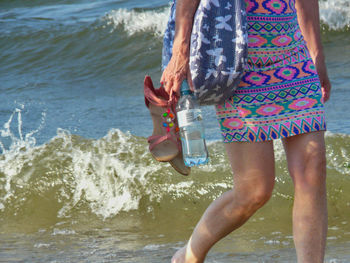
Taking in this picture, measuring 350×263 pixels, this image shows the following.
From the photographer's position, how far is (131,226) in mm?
4582

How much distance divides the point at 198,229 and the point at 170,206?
198 centimetres

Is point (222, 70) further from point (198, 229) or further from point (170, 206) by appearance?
point (170, 206)

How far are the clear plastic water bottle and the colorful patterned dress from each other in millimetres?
159

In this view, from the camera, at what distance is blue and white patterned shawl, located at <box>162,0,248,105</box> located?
2465 mm

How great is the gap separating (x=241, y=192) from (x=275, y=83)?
45 centimetres

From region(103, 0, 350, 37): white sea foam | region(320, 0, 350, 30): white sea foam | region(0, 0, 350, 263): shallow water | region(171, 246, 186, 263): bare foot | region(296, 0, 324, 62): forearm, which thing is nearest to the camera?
region(296, 0, 324, 62): forearm

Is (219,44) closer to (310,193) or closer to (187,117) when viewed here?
(187,117)

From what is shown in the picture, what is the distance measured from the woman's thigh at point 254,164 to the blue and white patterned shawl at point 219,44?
0.26m

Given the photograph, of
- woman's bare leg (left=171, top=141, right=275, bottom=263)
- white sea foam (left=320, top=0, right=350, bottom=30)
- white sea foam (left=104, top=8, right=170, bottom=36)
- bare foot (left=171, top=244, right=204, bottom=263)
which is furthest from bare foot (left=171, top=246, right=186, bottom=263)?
white sea foam (left=104, top=8, right=170, bottom=36)

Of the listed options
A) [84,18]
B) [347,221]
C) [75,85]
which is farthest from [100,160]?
[84,18]

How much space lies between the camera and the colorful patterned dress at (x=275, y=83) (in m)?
2.54

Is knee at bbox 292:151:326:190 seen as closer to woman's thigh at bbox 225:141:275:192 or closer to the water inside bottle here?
woman's thigh at bbox 225:141:275:192

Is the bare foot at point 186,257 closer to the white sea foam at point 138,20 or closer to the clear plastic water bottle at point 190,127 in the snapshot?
the clear plastic water bottle at point 190,127

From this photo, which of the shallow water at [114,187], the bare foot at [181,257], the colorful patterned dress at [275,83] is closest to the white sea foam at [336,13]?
the shallow water at [114,187]
